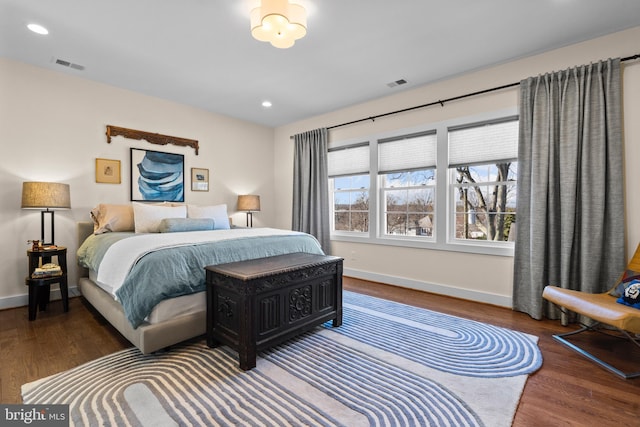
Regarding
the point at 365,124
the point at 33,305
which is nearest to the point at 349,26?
the point at 365,124

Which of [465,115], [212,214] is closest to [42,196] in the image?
[212,214]

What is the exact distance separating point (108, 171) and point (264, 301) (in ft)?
10.2

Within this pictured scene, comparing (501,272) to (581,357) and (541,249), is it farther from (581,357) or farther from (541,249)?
(581,357)

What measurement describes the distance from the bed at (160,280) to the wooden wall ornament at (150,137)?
5.67 feet

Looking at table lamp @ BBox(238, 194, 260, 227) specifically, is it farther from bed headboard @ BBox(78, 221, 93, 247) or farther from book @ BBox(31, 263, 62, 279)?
book @ BBox(31, 263, 62, 279)

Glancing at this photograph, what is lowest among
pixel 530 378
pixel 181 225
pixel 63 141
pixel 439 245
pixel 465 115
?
pixel 530 378

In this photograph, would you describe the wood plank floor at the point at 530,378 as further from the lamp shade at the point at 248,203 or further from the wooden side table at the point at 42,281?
the lamp shade at the point at 248,203

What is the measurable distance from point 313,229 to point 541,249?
307 cm

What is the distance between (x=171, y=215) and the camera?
12.0ft

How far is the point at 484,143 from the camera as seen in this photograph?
3404 millimetres

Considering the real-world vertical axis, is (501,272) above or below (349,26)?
below

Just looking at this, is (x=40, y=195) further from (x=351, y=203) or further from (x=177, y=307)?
(x=351, y=203)

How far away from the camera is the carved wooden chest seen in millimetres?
1941

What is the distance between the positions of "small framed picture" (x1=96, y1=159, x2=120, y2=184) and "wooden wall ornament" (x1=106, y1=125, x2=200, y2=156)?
267mm
